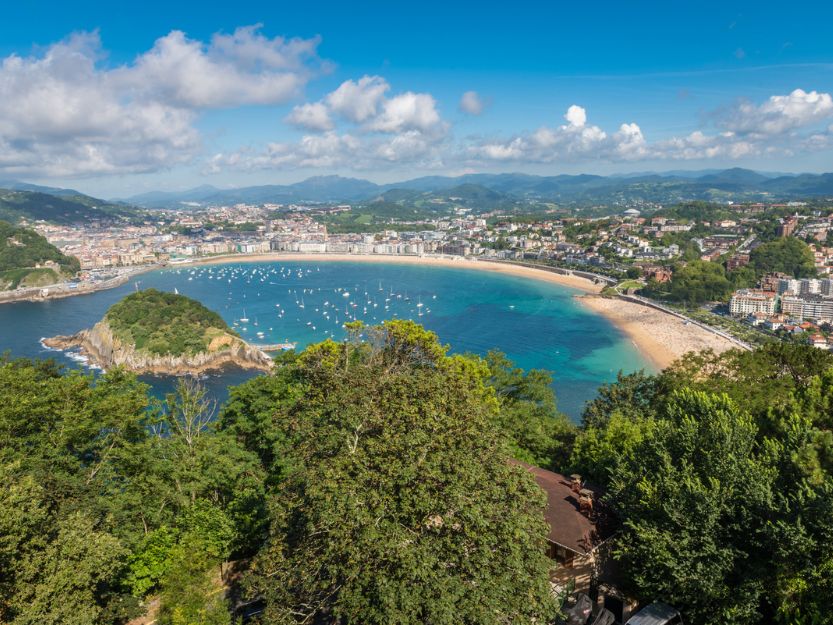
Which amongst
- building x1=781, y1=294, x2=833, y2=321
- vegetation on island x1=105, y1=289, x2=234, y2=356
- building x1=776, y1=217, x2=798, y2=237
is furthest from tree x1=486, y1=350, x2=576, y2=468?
building x1=776, y1=217, x2=798, y2=237

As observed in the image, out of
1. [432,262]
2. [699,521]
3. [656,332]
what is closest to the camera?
[699,521]

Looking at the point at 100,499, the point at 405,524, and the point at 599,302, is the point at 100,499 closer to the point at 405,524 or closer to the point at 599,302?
the point at 405,524

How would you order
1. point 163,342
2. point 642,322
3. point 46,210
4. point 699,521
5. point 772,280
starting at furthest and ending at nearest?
point 46,210 < point 772,280 < point 642,322 < point 163,342 < point 699,521

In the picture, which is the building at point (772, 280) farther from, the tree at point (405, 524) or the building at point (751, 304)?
the tree at point (405, 524)

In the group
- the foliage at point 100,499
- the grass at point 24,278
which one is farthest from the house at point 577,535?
the grass at point 24,278

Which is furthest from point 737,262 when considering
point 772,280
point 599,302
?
point 599,302

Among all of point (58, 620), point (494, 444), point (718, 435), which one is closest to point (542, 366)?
point (718, 435)

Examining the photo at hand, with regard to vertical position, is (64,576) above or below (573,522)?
above

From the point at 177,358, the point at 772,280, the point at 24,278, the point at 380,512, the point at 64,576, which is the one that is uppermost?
the point at 380,512

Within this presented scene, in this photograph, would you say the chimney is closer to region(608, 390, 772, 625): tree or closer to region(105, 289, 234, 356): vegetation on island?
region(608, 390, 772, 625): tree
